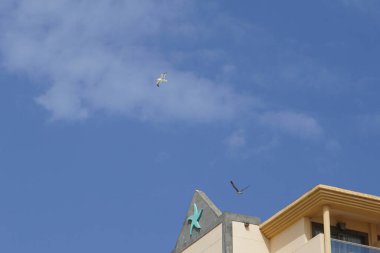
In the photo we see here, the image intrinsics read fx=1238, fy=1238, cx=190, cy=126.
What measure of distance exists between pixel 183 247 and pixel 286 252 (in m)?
5.99

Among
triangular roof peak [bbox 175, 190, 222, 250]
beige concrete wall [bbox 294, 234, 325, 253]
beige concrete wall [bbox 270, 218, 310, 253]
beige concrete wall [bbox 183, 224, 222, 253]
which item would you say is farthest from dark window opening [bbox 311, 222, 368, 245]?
triangular roof peak [bbox 175, 190, 222, 250]

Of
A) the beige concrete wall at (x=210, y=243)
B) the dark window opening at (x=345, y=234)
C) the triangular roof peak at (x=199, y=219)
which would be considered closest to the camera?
the dark window opening at (x=345, y=234)

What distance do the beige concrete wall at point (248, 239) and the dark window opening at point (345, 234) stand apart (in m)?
2.52

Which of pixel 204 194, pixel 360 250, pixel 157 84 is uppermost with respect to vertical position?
pixel 157 84

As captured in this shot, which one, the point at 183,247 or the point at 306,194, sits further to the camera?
the point at 183,247

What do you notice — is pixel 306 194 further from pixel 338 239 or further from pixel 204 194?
pixel 204 194

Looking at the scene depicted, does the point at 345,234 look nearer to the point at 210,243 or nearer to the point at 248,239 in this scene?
the point at 248,239

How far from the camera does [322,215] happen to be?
52.3 m

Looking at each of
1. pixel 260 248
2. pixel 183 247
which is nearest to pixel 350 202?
pixel 260 248

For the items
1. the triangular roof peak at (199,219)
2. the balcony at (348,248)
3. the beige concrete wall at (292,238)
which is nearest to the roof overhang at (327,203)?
the beige concrete wall at (292,238)

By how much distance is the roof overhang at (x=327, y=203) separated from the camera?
51.2 metres

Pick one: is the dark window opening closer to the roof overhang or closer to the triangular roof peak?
the roof overhang

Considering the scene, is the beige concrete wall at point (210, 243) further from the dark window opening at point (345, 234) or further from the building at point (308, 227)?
the dark window opening at point (345, 234)

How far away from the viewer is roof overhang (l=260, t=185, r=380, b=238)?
168ft
